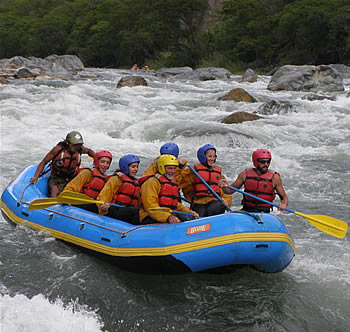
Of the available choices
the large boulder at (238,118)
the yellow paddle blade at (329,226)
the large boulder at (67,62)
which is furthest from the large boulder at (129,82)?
the yellow paddle blade at (329,226)

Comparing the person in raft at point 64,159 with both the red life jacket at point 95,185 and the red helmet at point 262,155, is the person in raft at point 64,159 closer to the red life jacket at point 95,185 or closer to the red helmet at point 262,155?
the red life jacket at point 95,185

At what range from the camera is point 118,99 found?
1418 centimetres

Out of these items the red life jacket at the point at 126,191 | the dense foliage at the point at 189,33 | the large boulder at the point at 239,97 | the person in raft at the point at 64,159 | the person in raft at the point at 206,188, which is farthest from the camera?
the dense foliage at the point at 189,33

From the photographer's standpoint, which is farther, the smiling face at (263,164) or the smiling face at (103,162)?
the smiling face at (103,162)

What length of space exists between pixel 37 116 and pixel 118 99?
378 centimetres

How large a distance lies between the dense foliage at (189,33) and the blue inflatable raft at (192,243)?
25.2m

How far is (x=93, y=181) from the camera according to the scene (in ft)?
15.8

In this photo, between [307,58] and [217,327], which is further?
[307,58]

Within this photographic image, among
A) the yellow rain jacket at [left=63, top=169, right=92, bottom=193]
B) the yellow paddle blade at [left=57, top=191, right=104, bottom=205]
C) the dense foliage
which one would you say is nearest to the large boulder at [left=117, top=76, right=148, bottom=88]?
the yellow rain jacket at [left=63, top=169, right=92, bottom=193]

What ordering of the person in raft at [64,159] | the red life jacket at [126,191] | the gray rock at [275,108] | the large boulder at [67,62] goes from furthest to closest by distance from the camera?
1. the large boulder at [67,62]
2. the gray rock at [275,108]
3. the person in raft at [64,159]
4. the red life jacket at [126,191]

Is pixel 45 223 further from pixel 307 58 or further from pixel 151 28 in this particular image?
pixel 151 28

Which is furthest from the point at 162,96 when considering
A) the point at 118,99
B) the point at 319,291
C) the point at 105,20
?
the point at 105,20

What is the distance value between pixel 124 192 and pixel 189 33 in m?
36.0

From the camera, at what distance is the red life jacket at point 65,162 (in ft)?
17.8
